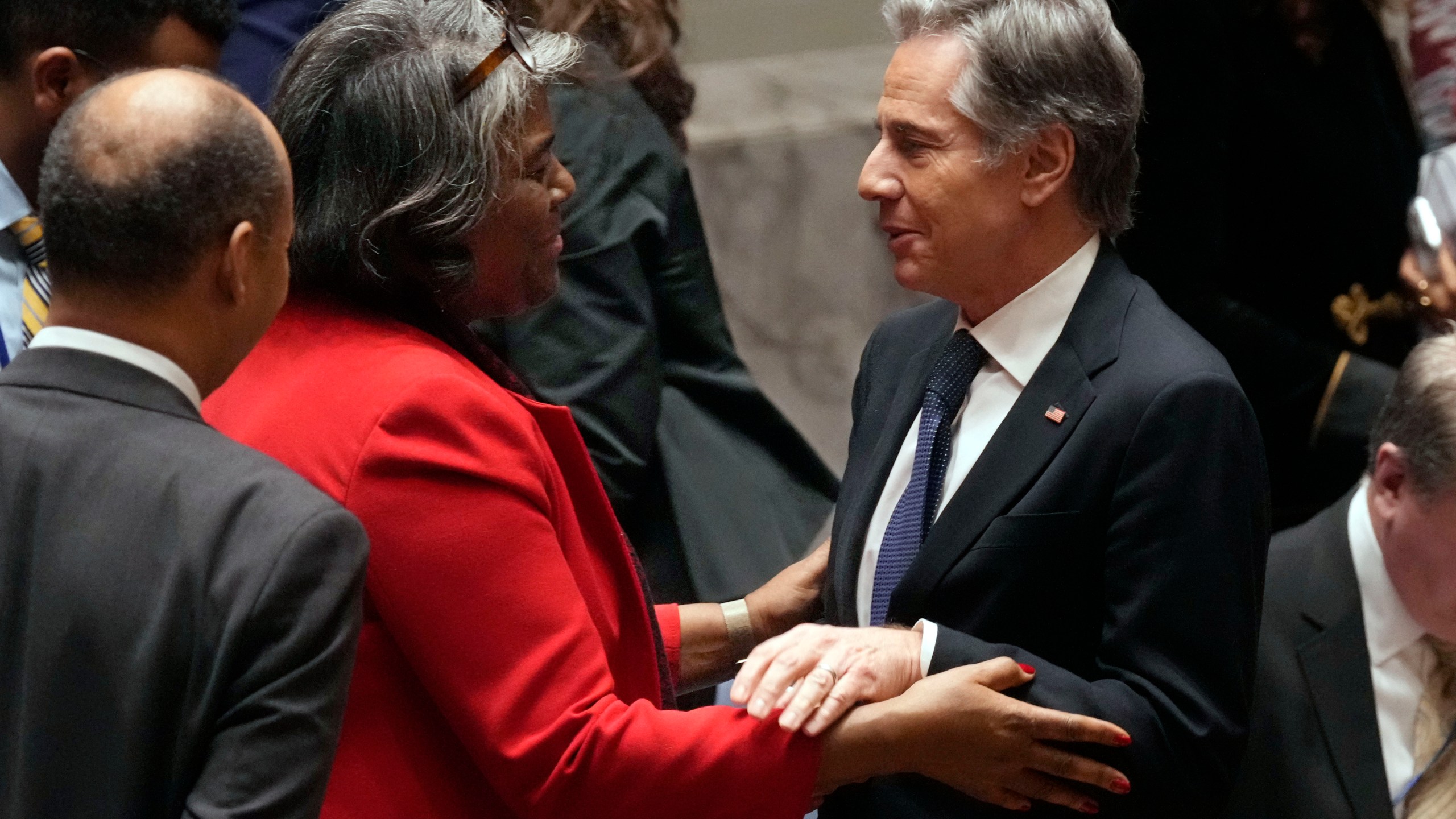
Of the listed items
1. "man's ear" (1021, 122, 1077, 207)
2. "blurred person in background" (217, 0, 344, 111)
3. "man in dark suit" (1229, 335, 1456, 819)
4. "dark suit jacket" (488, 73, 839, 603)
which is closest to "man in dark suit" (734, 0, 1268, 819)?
"man's ear" (1021, 122, 1077, 207)

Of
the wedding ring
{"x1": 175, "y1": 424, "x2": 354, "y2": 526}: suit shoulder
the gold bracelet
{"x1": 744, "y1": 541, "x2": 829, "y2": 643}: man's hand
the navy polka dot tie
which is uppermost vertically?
{"x1": 175, "y1": 424, "x2": 354, "y2": 526}: suit shoulder

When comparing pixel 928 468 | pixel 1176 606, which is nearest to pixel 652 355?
pixel 928 468

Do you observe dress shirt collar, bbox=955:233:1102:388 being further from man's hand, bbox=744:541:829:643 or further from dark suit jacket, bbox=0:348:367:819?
dark suit jacket, bbox=0:348:367:819

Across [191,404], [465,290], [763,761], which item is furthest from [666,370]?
[191,404]

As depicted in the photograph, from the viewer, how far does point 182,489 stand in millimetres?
1440

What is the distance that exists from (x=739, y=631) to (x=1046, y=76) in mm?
855

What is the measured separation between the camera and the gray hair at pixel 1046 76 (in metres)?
1.94

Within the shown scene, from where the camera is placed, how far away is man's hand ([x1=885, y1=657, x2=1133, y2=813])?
1.78 meters

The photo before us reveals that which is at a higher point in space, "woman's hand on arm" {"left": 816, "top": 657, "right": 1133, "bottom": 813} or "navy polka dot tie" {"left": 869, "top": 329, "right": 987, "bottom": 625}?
"navy polka dot tie" {"left": 869, "top": 329, "right": 987, "bottom": 625}

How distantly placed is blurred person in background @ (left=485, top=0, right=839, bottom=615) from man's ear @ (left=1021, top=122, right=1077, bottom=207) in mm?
769

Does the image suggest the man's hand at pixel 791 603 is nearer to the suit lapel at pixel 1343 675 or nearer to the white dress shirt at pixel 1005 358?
the white dress shirt at pixel 1005 358

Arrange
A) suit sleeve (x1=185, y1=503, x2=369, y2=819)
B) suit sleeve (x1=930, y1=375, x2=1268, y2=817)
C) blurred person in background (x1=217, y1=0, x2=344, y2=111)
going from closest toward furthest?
1. suit sleeve (x1=185, y1=503, x2=369, y2=819)
2. suit sleeve (x1=930, y1=375, x2=1268, y2=817)
3. blurred person in background (x1=217, y1=0, x2=344, y2=111)

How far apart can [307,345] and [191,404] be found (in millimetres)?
252

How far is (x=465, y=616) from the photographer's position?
1654 millimetres
